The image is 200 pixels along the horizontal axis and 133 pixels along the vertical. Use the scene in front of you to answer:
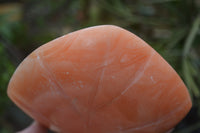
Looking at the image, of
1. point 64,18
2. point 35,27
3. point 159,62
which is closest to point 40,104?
point 159,62

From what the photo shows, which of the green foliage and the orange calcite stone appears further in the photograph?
the green foliage

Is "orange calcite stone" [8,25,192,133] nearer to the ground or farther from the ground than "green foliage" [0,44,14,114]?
farther from the ground

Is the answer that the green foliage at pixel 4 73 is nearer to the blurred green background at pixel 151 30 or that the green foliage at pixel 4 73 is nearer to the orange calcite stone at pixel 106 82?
the blurred green background at pixel 151 30

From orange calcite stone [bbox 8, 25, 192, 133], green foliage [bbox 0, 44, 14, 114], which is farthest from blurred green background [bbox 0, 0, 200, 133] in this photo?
orange calcite stone [bbox 8, 25, 192, 133]

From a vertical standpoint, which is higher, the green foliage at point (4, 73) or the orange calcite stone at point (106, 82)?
the orange calcite stone at point (106, 82)

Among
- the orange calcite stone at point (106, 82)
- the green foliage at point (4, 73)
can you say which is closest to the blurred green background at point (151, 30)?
the green foliage at point (4, 73)

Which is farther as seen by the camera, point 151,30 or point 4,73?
point 151,30

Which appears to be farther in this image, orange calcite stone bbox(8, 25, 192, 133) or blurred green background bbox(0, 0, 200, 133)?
blurred green background bbox(0, 0, 200, 133)

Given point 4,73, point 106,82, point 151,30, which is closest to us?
point 106,82

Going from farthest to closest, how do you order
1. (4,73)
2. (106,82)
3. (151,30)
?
(151,30) < (4,73) < (106,82)

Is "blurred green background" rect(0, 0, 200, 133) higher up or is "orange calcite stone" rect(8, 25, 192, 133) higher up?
"orange calcite stone" rect(8, 25, 192, 133)

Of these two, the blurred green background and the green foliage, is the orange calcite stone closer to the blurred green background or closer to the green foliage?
the blurred green background
